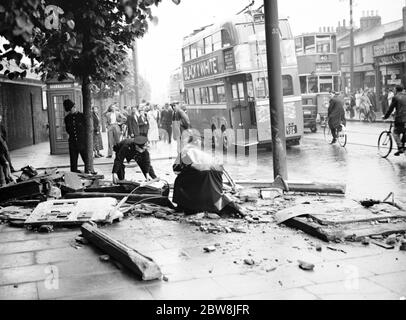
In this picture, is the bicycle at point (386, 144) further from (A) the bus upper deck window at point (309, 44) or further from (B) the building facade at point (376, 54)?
(B) the building facade at point (376, 54)

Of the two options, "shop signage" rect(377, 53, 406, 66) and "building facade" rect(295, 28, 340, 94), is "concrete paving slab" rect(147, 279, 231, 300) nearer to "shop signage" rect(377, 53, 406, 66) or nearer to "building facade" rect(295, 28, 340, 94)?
"building facade" rect(295, 28, 340, 94)

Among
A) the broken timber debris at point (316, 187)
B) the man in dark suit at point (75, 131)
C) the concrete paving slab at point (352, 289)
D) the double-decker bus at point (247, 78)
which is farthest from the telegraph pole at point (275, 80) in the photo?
the double-decker bus at point (247, 78)

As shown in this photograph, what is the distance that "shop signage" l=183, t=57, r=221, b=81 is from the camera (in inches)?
763

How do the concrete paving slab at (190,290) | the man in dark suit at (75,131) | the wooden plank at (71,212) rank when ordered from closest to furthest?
the concrete paving slab at (190,290), the wooden plank at (71,212), the man in dark suit at (75,131)

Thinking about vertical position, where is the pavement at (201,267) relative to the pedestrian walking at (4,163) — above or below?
below

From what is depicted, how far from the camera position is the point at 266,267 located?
499 cm

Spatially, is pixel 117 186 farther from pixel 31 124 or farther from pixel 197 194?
pixel 31 124

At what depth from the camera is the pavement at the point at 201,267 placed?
433 cm

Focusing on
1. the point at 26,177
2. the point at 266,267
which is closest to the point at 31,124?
the point at 26,177

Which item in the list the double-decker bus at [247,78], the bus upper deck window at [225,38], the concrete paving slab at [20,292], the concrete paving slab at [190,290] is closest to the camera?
the concrete paving slab at [190,290]

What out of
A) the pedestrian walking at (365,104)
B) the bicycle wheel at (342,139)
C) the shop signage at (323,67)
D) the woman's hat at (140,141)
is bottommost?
the bicycle wheel at (342,139)

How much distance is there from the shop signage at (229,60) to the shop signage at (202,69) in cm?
84

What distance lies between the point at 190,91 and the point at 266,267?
64.1 feet

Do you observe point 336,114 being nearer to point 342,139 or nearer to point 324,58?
point 342,139
